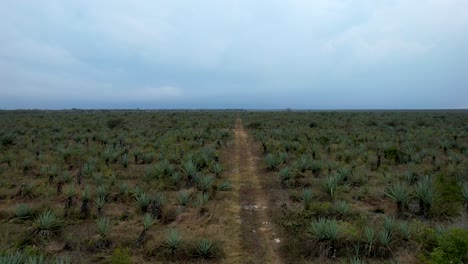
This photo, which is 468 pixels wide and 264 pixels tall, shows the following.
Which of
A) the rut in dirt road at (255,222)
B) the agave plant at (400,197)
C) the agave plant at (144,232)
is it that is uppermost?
the agave plant at (400,197)

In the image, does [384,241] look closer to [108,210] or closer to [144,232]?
[144,232]

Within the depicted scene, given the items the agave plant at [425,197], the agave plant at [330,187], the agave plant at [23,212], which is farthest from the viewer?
the agave plant at [330,187]

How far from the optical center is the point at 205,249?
20.2 ft

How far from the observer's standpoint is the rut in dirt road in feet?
20.4

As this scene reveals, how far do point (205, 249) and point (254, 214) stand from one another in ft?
7.84

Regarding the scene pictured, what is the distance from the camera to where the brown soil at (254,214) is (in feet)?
20.6

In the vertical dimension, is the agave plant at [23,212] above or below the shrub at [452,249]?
below

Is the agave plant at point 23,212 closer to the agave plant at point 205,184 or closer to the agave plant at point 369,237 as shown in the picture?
the agave plant at point 205,184

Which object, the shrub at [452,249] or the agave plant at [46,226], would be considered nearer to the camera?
the shrub at [452,249]

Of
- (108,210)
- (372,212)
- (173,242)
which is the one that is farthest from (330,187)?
(108,210)

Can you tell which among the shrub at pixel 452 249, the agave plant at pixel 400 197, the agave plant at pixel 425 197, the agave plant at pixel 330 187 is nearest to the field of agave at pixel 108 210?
the agave plant at pixel 330 187

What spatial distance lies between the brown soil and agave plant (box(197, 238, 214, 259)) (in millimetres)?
607

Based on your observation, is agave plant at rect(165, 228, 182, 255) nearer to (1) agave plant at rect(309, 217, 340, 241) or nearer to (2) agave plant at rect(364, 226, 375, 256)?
(1) agave plant at rect(309, 217, 340, 241)

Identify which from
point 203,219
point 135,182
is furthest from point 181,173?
point 203,219
